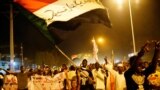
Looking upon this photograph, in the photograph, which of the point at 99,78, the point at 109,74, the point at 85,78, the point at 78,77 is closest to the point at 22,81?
the point at 78,77

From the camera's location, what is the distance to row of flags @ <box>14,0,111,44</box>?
7.98m

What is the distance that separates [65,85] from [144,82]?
18.3 feet

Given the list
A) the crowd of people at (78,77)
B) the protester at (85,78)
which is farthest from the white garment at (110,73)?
the protester at (85,78)

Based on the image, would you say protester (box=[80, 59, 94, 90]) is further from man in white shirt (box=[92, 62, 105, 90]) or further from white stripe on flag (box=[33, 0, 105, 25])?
white stripe on flag (box=[33, 0, 105, 25])

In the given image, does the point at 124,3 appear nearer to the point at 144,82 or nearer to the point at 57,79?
the point at 57,79

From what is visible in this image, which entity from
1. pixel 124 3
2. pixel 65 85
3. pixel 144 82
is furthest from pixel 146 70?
pixel 124 3

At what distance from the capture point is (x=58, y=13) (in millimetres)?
8117

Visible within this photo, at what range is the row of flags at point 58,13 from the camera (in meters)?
7.98

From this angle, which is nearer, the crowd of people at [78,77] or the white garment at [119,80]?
the white garment at [119,80]

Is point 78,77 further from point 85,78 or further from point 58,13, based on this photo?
point 58,13

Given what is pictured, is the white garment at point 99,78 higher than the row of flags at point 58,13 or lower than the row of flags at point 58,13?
lower

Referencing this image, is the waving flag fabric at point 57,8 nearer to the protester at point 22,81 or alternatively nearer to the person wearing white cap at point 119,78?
the person wearing white cap at point 119,78

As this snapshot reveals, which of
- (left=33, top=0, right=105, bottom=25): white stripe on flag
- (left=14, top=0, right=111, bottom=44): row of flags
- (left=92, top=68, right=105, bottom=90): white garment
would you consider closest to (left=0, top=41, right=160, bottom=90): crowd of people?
(left=92, top=68, right=105, bottom=90): white garment

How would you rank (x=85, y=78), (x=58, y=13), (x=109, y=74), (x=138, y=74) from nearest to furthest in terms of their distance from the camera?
1. (x=138, y=74)
2. (x=58, y=13)
3. (x=109, y=74)
4. (x=85, y=78)
